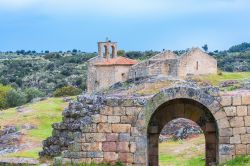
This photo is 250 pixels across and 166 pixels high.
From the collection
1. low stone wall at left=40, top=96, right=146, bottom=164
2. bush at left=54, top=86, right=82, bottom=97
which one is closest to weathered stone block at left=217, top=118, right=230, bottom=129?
A: low stone wall at left=40, top=96, right=146, bottom=164

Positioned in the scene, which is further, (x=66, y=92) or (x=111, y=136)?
(x=66, y=92)

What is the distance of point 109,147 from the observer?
18.0 metres

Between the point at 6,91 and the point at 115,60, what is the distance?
18.6 m

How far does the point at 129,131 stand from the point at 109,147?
2.48ft

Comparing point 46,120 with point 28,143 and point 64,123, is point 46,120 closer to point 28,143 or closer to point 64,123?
point 28,143

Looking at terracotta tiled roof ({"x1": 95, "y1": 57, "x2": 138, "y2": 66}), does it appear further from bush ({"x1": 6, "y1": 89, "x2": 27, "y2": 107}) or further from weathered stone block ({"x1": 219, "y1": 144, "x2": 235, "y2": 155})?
weathered stone block ({"x1": 219, "y1": 144, "x2": 235, "y2": 155})

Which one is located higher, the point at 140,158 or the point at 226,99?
the point at 226,99

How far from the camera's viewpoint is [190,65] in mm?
54719

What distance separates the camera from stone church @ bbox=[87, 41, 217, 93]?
53.9 m

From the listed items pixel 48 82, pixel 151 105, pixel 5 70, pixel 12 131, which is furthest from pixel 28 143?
pixel 5 70

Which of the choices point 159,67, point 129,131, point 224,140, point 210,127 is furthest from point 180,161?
point 159,67

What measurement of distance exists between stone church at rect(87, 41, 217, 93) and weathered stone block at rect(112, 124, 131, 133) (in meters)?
33.8

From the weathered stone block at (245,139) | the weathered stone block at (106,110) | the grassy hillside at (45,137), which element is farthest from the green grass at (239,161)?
the weathered stone block at (106,110)

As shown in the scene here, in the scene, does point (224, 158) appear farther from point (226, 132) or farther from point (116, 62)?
point (116, 62)
